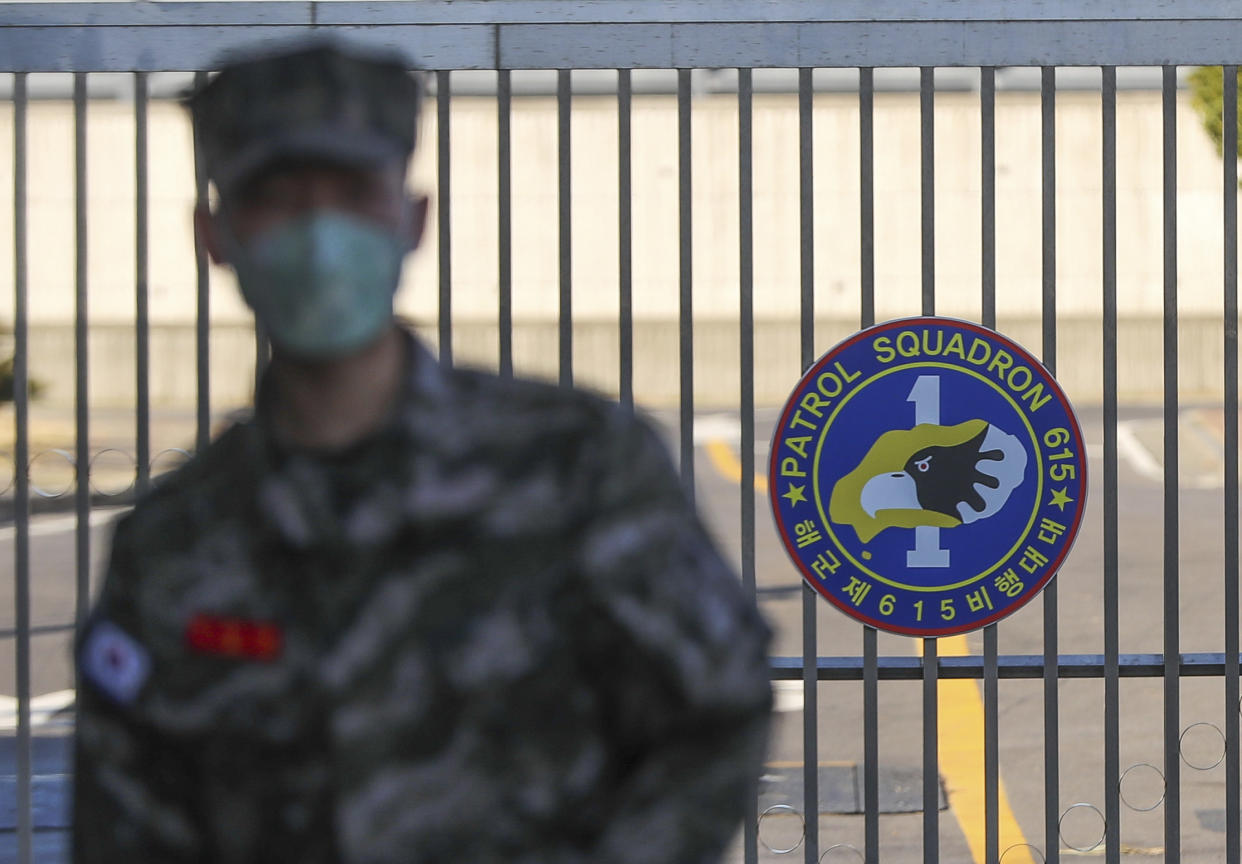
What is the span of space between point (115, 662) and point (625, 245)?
206 cm

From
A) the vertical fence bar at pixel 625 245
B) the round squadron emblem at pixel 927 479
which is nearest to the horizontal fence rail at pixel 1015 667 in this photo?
the round squadron emblem at pixel 927 479

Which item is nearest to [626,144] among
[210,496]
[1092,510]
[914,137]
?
[210,496]

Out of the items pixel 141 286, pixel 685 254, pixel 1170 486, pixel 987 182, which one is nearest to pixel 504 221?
pixel 685 254

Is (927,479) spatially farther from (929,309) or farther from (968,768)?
(968,768)

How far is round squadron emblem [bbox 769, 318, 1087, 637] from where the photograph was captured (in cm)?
331

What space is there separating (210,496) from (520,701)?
0.32 m

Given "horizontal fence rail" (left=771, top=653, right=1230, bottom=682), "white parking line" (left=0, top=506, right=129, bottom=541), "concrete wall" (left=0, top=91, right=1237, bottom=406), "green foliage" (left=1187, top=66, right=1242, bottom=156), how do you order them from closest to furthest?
1. "horizontal fence rail" (left=771, top=653, right=1230, bottom=682)
2. "green foliage" (left=1187, top=66, right=1242, bottom=156)
3. "concrete wall" (left=0, top=91, right=1237, bottom=406)
4. "white parking line" (left=0, top=506, right=129, bottom=541)

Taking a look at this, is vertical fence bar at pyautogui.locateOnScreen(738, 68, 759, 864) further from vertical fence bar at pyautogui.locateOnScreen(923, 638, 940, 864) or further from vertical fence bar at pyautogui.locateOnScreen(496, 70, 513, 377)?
vertical fence bar at pyautogui.locateOnScreen(496, 70, 513, 377)

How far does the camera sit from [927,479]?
3309mm

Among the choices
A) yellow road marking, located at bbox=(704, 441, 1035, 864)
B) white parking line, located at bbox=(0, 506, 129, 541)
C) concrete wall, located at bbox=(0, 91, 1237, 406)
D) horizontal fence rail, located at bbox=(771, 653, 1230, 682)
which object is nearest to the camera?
horizontal fence rail, located at bbox=(771, 653, 1230, 682)

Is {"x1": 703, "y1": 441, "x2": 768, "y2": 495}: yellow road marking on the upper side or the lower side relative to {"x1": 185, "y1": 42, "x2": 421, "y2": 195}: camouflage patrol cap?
Answer: lower

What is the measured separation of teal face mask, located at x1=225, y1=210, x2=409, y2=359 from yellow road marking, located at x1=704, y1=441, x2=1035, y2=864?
329 centimetres

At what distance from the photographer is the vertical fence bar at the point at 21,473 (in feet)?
11.0

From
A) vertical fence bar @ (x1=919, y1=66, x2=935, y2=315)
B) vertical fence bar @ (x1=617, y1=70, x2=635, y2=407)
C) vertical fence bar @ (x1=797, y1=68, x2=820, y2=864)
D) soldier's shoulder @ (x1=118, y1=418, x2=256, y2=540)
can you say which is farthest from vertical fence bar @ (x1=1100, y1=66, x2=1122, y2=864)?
soldier's shoulder @ (x1=118, y1=418, x2=256, y2=540)
